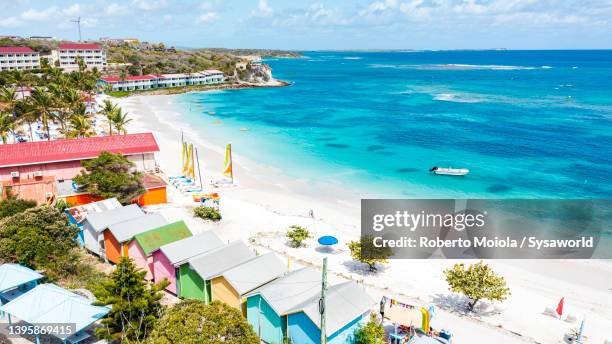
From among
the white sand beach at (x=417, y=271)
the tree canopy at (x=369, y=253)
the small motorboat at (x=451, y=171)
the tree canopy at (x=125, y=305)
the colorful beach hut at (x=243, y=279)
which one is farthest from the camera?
the small motorboat at (x=451, y=171)

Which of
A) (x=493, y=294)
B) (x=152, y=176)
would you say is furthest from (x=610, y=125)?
(x=152, y=176)

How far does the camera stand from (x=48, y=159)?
3181 centimetres

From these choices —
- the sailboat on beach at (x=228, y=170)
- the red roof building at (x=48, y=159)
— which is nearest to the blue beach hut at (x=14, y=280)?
the red roof building at (x=48, y=159)

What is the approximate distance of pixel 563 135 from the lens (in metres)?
62.7

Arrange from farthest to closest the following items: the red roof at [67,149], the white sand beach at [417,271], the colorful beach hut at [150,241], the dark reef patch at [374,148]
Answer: the dark reef patch at [374,148], the red roof at [67,149], the colorful beach hut at [150,241], the white sand beach at [417,271]

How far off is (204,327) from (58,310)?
6665mm

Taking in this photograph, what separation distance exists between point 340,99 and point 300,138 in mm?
47941

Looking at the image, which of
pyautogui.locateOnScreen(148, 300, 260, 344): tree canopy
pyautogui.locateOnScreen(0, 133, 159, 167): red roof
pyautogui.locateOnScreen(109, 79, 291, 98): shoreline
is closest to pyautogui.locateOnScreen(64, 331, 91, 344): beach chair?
pyautogui.locateOnScreen(148, 300, 260, 344): tree canopy

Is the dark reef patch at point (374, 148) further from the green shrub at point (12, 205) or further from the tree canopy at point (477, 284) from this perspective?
the green shrub at point (12, 205)

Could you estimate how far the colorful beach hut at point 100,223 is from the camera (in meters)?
23.3

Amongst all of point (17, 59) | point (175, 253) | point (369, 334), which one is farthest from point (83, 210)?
point (17, 59)

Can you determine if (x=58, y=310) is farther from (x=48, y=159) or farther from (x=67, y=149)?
(x=67, y=149)

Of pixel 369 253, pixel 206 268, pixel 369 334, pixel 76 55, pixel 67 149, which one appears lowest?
pixel 369 253

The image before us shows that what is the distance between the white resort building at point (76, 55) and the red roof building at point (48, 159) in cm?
10921
